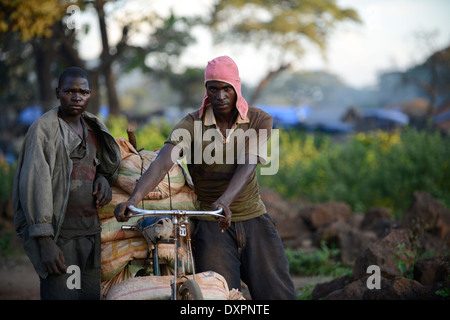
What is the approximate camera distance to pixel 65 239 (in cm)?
329

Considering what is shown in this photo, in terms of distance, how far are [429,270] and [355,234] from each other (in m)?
2.54

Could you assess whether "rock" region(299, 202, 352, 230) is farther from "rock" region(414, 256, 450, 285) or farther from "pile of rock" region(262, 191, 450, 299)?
"rock" region(414, 256, 450, 285)

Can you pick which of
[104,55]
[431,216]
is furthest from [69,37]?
[431,216]

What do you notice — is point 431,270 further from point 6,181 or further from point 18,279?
point 6,181

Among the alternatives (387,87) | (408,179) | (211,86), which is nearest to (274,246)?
(211,86)

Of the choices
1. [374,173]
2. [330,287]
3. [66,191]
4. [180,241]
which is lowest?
[330,287]

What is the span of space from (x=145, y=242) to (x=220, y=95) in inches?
43.7

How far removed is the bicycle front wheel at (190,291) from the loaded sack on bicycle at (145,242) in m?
0.17

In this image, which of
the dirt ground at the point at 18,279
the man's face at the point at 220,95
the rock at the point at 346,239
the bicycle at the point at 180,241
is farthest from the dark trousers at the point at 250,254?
the rock at the point at 346,239

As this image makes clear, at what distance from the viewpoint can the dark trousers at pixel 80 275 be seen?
3.17m

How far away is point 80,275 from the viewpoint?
3.36m

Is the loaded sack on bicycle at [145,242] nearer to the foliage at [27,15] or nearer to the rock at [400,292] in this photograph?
the rock at [400,292]

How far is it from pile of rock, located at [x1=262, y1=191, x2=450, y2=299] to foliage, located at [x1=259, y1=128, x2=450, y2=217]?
1.02 m

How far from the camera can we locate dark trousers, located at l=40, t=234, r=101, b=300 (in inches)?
125
